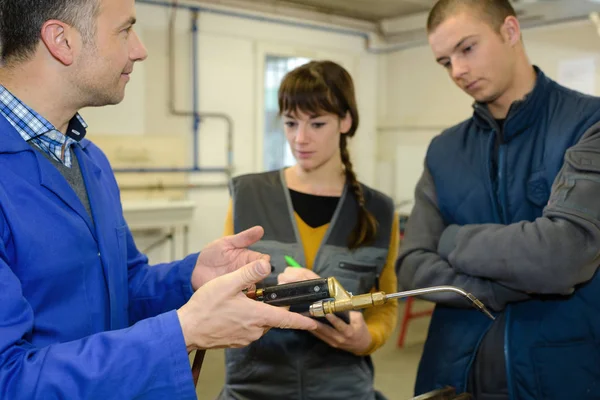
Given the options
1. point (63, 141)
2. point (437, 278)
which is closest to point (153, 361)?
point (63, 141)

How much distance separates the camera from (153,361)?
0.77 metres

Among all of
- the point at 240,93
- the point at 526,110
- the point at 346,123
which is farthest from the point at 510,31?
the point at 240,93

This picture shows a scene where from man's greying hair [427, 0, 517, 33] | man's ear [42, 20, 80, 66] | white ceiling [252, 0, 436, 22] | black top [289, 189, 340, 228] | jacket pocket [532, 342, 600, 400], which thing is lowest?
jacket pocket [532, 342, 600, 400]

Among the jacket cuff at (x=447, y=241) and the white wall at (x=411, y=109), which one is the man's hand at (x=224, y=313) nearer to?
the jacket cuff at (x=447, y=241)

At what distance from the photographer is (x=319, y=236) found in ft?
4.97

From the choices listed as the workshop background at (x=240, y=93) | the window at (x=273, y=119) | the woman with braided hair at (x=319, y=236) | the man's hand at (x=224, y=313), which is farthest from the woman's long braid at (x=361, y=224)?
the window at (x=273, y=119)

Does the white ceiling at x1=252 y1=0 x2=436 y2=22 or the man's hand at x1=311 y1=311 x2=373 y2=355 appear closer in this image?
the man's hand at x1=311 y1=311 x2=373 y2=355

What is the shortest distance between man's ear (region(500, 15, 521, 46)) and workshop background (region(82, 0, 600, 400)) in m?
2.51

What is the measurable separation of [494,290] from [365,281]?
0.40 m

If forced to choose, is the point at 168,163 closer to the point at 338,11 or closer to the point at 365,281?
the point at 338,11

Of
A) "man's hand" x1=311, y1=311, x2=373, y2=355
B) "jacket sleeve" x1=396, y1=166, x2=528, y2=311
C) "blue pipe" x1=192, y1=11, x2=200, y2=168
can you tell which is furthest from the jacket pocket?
"blue pipe" x1=192, y1=11, x2=200, y2=168

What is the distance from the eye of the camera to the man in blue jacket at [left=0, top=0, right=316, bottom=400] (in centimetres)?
76

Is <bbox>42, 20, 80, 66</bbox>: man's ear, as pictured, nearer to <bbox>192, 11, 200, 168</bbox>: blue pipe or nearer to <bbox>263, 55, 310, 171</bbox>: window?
<bbox>192, 11, 200, 168</bbox>: blue pipe

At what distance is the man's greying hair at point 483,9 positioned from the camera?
4.31 ft
